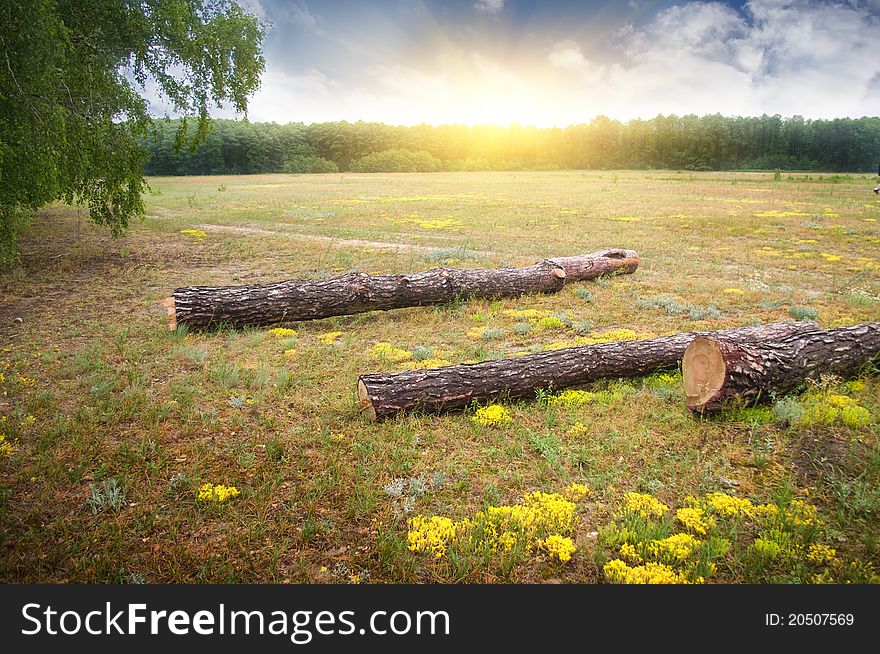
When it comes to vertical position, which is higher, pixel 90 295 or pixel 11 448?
pixel 90 295

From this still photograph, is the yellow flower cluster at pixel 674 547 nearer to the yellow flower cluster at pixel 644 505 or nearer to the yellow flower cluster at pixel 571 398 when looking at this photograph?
the yellow flower cluster at pixel 644 505

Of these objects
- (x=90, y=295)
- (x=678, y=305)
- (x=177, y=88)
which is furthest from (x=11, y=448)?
(x=177, y=88)

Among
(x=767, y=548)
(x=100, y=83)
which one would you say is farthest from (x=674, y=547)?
(x=100, y=83)

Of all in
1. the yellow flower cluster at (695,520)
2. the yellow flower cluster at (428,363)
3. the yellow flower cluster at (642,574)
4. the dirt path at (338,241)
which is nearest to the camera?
the yellow flower cluster at (642,574)

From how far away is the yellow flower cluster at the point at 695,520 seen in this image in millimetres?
4352

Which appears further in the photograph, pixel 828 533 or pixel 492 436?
pixel 492 436

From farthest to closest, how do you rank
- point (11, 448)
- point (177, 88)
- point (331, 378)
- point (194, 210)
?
point (194, 210)
point (177, 88)
point (331, 378)
point (11, 448)

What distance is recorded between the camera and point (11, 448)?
544 centimetres

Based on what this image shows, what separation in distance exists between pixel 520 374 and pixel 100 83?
13382mm

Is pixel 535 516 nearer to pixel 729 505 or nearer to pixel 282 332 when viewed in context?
pixel 729 505

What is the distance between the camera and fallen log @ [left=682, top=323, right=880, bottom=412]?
6105 millimetres

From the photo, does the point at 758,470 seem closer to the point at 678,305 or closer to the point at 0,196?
the point at 678,305

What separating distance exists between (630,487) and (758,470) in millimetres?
1474

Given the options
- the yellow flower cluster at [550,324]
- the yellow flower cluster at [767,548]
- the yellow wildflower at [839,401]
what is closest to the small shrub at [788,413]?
the yellow wildflower at [839,401]
